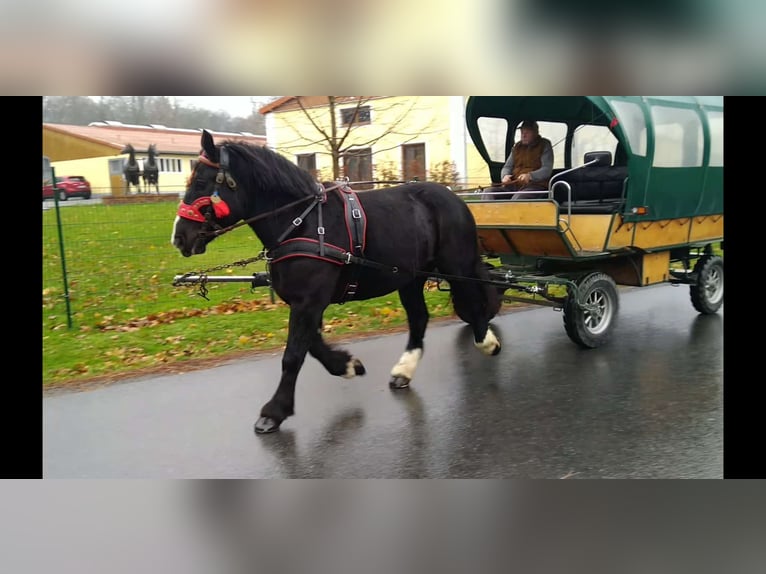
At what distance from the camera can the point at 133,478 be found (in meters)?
3.95

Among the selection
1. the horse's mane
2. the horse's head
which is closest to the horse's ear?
the horse's head

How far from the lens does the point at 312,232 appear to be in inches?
169

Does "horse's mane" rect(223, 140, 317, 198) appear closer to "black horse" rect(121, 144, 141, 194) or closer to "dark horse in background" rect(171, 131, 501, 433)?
"dark horse in background" rect(171, 131, 501, 433)

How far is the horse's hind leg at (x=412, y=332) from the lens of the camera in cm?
510

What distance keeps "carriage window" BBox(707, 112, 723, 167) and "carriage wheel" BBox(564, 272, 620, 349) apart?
1.56m

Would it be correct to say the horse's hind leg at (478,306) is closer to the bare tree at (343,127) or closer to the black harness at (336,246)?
the black harness at (336,246)

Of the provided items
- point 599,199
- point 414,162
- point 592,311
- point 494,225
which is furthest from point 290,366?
point 599,199

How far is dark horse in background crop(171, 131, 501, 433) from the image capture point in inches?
160

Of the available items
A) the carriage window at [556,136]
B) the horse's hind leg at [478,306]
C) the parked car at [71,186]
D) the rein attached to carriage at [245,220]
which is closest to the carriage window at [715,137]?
the carriage window at [556,136]

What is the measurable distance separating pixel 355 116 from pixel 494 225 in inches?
71.8

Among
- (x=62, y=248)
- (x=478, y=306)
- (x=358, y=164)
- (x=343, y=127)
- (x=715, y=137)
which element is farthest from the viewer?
(x=715, y=137)

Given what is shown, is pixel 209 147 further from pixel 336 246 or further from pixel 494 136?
pixel 494 136
